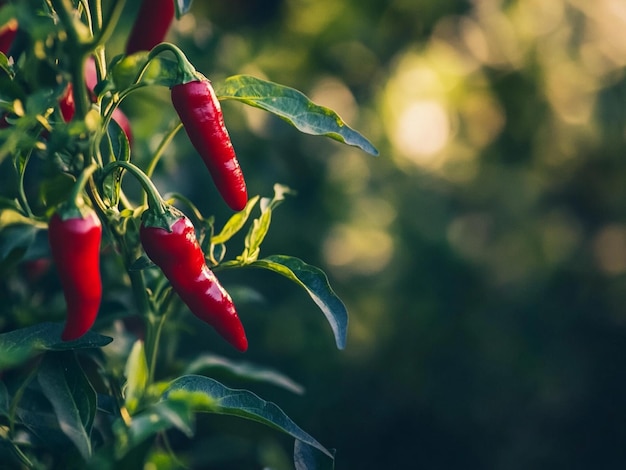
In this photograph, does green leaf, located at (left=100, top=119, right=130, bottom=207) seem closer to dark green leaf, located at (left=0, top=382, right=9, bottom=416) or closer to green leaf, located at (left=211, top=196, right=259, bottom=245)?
green leaf, located at (left=211, top=196, right=259, bottom=245)

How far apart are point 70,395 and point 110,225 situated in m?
0.21

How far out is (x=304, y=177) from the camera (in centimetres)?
251

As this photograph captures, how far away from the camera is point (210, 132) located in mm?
856

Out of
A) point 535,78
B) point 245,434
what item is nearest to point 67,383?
point 245,434

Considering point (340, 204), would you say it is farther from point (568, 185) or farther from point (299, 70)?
point (568, 185)

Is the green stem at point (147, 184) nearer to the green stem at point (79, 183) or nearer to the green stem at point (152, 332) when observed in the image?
the green stem at point (79, 183)

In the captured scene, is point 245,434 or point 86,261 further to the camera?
point 245,434

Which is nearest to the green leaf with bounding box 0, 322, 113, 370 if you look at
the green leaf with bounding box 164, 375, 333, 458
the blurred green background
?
the green leaf with bounding box 164, 375, 333, 458

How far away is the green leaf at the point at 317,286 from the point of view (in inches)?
34.1

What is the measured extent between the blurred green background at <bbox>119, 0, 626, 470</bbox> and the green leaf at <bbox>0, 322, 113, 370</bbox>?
169 centimetres

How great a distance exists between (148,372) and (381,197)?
1.92m

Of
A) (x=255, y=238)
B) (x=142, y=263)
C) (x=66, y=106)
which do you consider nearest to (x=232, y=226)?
(x=255, y=238)

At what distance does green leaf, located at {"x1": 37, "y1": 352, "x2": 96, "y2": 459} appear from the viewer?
86cm

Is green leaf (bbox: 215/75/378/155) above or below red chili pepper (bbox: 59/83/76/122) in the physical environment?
above
